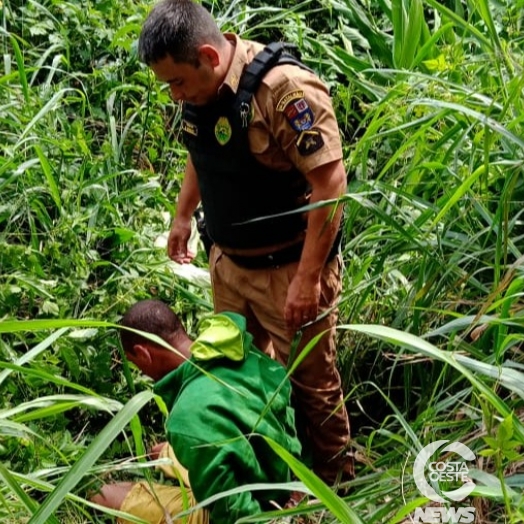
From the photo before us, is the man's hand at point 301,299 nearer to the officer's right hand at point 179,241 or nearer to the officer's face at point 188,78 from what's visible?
the officer's face at point 188,78

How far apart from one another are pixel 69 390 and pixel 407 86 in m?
1.50

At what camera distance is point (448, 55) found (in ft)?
9.52

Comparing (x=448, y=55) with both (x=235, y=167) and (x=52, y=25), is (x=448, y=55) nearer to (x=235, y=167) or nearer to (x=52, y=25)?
(x=235, y=167)

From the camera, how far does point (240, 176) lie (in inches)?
103

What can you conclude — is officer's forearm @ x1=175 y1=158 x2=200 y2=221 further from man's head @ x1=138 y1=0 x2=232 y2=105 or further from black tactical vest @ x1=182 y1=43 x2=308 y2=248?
man's head @ x1=138 y1=0 x2=232 y2=105

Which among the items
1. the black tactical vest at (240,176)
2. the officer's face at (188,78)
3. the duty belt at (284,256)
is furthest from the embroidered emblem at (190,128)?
the duty belt at (284,256)

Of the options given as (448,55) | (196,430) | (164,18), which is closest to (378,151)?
(448,55)

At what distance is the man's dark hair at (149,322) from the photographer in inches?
102

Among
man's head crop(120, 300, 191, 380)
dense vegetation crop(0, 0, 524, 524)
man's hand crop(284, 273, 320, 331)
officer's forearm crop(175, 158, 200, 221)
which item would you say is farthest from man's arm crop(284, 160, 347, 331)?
officer's forearm crop(175, 158, 200, 221)

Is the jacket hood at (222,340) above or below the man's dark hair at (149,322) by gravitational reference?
above

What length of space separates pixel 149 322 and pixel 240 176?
505 millimetres

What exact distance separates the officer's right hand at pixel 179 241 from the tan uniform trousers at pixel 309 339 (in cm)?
19

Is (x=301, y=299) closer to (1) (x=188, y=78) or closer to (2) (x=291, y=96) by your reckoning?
(2) (x=291, y=96)

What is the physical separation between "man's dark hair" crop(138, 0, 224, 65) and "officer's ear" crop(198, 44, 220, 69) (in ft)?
0.04
